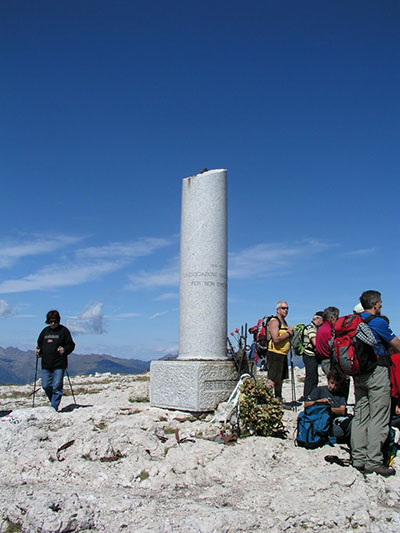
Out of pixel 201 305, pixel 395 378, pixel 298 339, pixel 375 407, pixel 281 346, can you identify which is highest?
pixel 201 305

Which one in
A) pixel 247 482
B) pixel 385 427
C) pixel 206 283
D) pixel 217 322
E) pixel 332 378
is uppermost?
pixel 206 283

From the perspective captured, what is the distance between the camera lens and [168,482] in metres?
4.85

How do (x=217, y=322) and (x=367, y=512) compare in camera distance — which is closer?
(x=367, y=512)

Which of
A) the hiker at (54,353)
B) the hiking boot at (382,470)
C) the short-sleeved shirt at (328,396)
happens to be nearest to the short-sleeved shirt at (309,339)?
the short-sleeved shirt at (328,396)

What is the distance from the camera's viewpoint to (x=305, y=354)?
8.58 metres

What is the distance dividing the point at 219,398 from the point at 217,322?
4.70 feet

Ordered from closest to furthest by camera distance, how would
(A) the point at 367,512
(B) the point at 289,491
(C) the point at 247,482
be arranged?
(A) the point at 367,512, (B) the point at 289,491, (C) the point at 247,482

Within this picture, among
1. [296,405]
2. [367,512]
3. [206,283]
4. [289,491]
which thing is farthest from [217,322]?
[367,512]

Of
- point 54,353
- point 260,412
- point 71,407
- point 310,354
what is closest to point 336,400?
point 260,412

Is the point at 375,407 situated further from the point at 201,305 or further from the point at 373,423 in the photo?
the point at 201,305

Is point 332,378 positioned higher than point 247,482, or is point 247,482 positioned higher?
point 332,378

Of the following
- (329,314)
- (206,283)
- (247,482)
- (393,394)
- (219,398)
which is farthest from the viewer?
(206,283)

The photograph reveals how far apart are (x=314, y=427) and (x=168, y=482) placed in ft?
6.89

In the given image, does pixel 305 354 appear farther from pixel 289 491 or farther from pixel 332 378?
pixel 289 491
